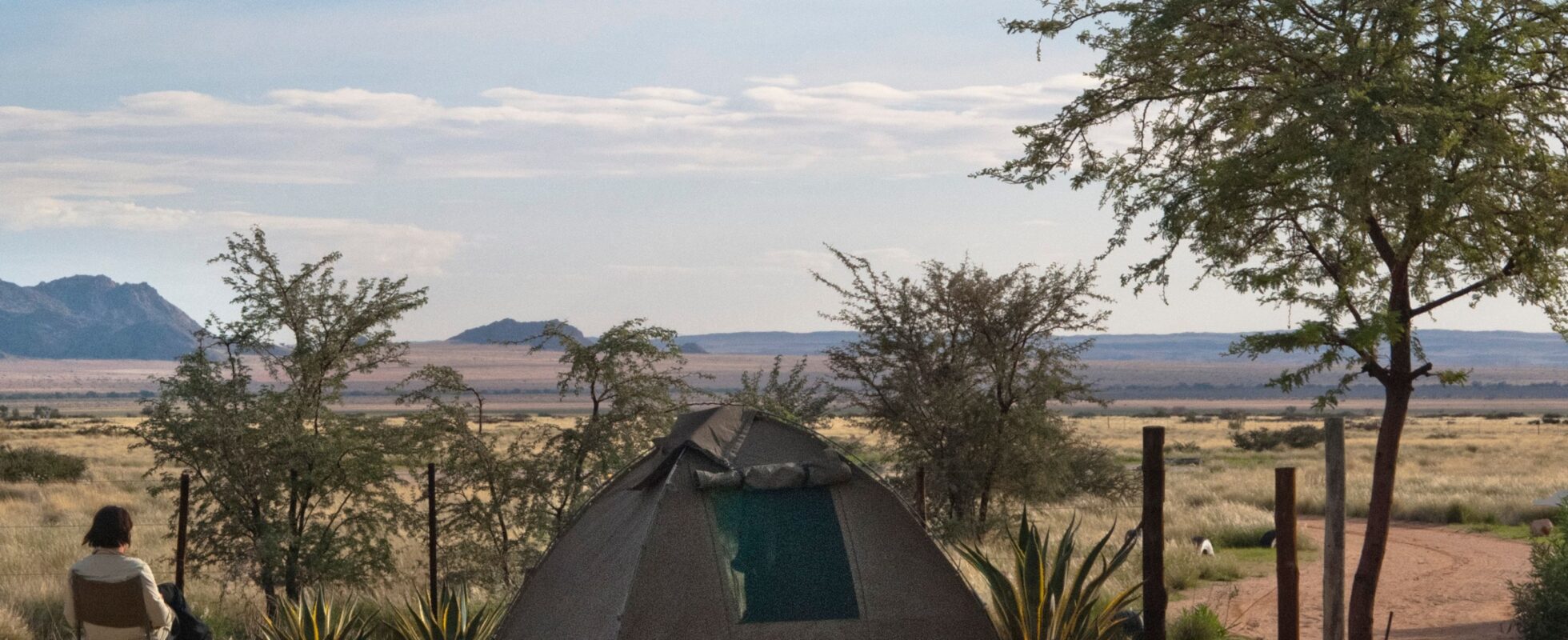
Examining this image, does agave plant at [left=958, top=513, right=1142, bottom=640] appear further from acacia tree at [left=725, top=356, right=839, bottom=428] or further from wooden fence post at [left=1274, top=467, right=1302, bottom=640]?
acacia tree at [left=725, top=356, right=839, bottom=428]

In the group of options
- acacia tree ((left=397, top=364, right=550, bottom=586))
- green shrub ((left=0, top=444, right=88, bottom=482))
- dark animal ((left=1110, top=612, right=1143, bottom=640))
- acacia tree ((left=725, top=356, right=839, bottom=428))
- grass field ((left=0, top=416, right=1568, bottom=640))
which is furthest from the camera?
green shrub ((left=0, top=444, right=88, bottom=482))

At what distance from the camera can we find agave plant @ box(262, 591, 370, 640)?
1182cm

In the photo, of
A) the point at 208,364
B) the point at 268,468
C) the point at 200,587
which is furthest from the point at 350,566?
the point at 200,587

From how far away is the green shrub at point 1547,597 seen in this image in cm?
1373

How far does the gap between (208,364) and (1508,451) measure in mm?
50414

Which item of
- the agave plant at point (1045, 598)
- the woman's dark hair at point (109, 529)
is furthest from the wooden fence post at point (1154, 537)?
the woman's dark hair at point (109, 529)

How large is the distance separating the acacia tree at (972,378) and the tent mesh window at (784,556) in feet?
28.7

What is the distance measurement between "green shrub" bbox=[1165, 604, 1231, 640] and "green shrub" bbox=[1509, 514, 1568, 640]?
309 centimetres

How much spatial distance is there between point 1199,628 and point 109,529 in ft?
33.1

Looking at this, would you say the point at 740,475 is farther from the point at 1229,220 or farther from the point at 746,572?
the point at 1229,220

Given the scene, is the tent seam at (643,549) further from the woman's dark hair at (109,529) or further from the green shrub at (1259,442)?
the green shrub at (1259,442)

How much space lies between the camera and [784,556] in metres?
11.3

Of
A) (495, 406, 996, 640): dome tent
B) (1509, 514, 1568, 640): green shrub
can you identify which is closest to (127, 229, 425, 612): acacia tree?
(495, 406, 996, 640): dome tent

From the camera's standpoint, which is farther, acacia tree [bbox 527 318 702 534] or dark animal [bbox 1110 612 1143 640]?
acacia tree [bbox 527 318 702 534]
